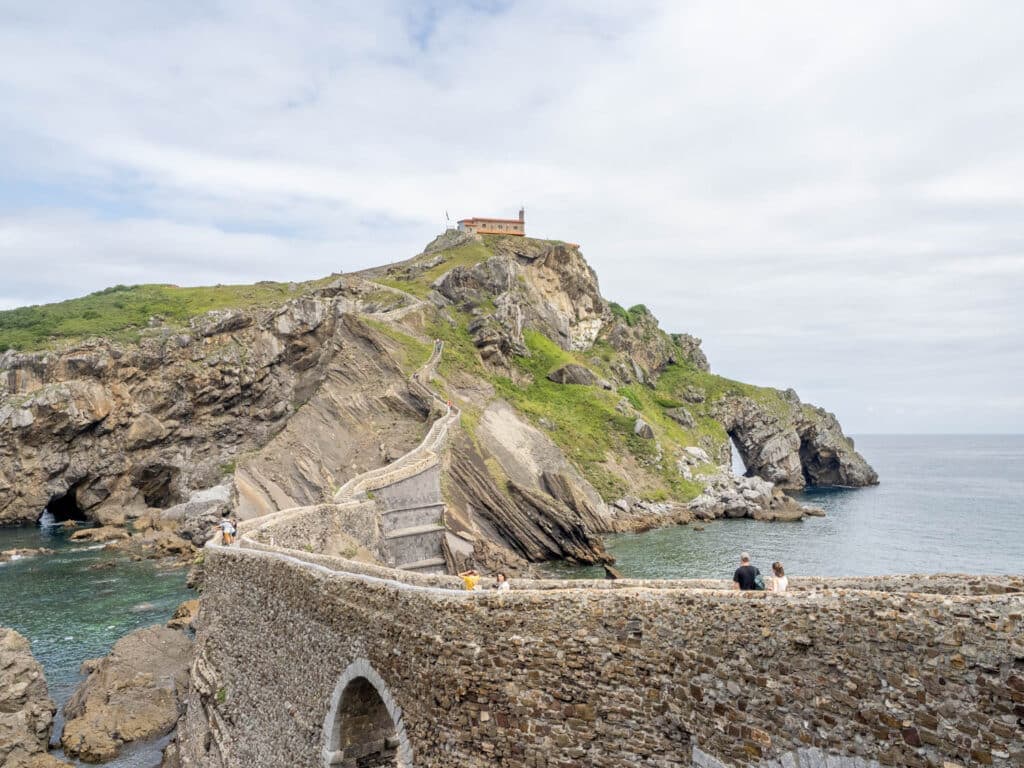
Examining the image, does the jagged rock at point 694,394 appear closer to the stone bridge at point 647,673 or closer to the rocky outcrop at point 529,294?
the rocky outcrop at point 529,294

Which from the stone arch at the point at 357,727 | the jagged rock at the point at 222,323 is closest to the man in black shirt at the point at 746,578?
the stone arch at the point at 357,727

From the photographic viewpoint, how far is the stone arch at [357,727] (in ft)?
42.3

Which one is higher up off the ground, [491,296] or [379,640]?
[491,296]

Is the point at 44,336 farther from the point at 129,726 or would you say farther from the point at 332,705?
the point at 332,705

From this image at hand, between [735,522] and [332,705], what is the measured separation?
5836 centimetres

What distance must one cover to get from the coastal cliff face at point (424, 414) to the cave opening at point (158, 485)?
0.23 meters

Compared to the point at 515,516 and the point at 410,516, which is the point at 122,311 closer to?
the point at 515,516

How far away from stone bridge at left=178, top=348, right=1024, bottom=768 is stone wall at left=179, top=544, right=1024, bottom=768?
0.02m

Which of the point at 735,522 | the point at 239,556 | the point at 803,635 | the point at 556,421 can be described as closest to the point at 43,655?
the point at 239,556

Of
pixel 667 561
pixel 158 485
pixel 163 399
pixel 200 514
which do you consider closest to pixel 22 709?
pixel 667 561

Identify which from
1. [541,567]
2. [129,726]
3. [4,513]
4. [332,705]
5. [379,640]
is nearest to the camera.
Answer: [379,640]

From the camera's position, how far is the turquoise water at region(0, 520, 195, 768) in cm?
3017

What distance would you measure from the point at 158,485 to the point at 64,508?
11.8 meters

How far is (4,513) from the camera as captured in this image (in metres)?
70.8
